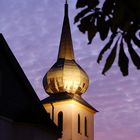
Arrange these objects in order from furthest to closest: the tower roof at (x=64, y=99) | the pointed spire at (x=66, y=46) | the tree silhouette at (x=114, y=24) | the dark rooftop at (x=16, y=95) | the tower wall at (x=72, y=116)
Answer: the pointed spire at (x=66, y=46) → the tower roof at (x=64, y=99) → the tower wall at (x=72, y=116) → the dark rooftop at (x=16, y=95) → the tree silhouette at (x=114, y=24)

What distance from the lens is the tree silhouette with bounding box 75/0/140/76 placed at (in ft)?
9.86

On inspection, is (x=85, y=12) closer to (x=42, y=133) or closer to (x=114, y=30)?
(x=114, y=30)

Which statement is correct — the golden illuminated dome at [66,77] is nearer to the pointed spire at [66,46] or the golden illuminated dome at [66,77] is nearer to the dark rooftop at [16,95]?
the pointed spire at [66,46]

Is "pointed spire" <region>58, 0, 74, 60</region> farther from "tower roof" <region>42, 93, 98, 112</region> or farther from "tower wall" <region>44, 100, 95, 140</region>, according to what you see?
"tower wall" <region>44, 100, 95, 140</region>

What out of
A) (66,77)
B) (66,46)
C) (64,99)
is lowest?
(64,99)

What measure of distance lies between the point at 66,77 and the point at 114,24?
39.9m

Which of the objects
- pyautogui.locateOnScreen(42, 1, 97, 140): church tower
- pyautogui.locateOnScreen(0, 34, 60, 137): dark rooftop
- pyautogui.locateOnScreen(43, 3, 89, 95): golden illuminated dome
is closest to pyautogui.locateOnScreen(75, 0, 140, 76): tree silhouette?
pyautogui.locateOnScreen(0, 34, 60, 137): dark rooftop

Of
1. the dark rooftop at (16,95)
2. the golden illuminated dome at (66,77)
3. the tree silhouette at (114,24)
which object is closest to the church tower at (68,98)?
the golden illuminated dome at (66,77)

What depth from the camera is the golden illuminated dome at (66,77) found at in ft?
139

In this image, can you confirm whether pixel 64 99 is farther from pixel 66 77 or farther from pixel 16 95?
pixel 16 95

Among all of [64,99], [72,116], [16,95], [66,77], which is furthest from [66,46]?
[16,95]

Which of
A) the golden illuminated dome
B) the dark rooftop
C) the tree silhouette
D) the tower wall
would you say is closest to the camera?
the tree silhouette

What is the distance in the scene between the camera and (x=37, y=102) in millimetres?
21766

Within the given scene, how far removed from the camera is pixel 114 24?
305 centimetres
